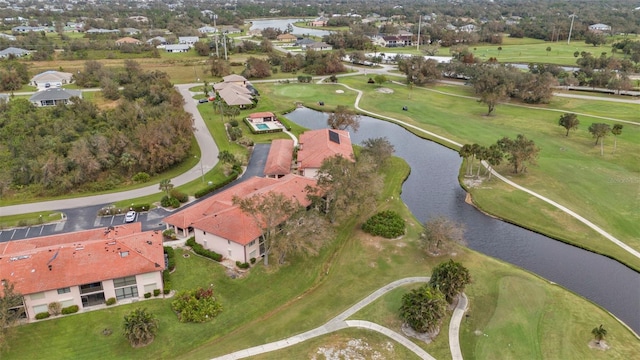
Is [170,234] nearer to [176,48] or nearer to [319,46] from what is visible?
[319,46]

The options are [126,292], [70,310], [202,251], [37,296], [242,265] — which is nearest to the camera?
[37,296]

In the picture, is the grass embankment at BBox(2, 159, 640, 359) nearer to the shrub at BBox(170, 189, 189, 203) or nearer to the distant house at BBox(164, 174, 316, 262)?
the distant house at BBox(164, 174, 316, 262)

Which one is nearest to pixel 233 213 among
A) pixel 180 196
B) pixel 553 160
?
pixel 180 196

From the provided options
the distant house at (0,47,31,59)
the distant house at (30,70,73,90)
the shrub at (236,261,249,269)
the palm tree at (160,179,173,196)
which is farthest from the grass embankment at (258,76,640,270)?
the distant house at (0,47,31,59)

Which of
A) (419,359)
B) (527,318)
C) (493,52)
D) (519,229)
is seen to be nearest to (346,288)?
(419,359)

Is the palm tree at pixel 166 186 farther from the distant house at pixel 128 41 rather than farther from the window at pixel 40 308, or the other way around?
the distant house at pixel 128 41

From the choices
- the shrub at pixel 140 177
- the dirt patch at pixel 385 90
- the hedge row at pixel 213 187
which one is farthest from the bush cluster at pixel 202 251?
the dirt patch at pixel 385 90
